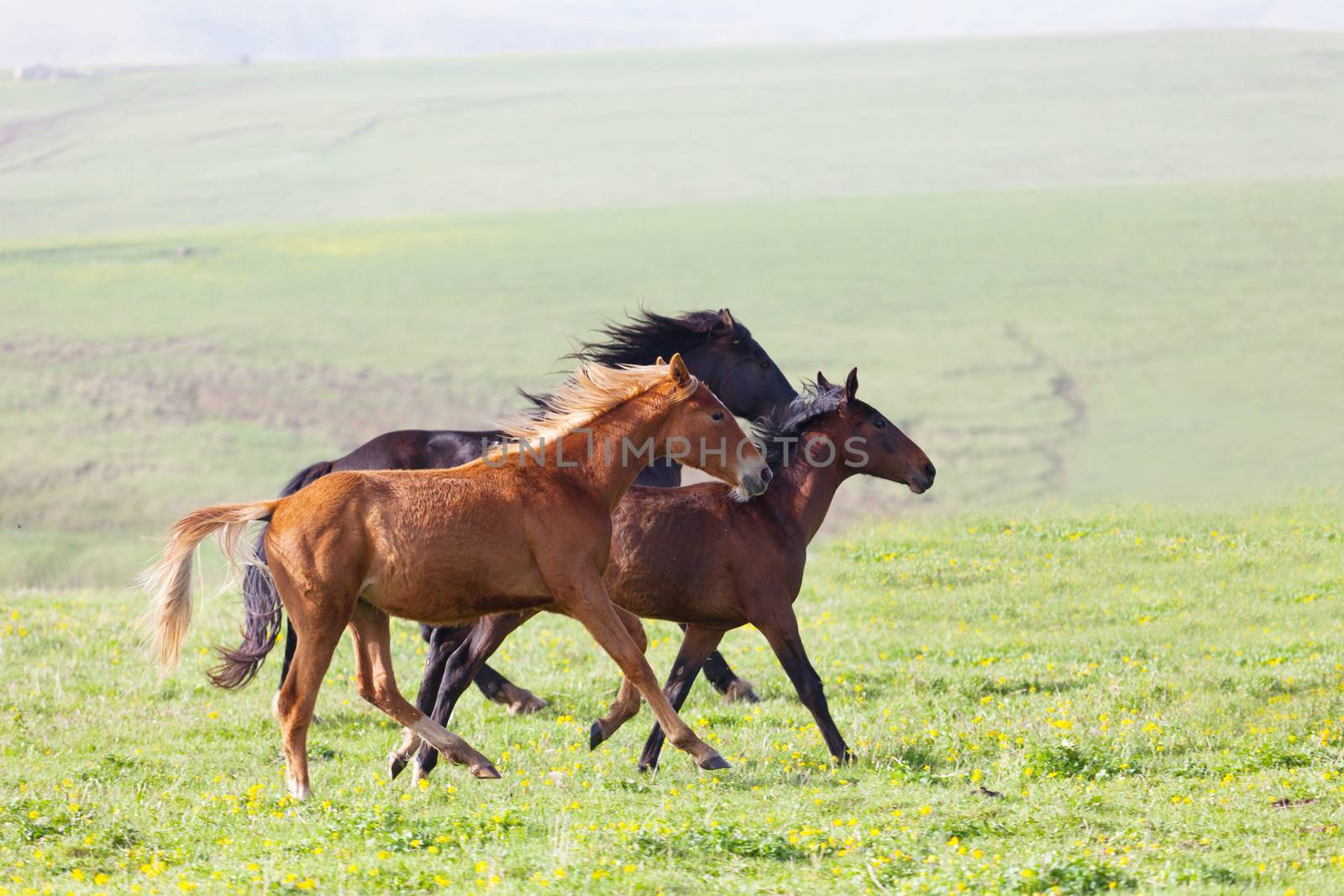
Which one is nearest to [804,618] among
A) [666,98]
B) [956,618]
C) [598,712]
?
[956,618]

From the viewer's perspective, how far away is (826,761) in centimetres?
816

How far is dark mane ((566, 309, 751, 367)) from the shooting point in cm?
1088

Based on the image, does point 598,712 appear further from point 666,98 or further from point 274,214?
point 666,98

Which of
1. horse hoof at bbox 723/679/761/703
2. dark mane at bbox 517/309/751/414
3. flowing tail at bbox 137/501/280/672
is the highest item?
dark mane at bbox 517/309/751/414

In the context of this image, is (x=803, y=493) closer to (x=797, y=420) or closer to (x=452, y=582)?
(x=797, y=420)

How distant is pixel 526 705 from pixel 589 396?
307cm

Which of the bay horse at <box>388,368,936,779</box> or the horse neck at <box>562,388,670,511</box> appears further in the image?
the bay horse at <box>388,368,936,779</box>

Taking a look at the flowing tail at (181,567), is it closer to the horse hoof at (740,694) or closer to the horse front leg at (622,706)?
the horse front leg at (622,706)

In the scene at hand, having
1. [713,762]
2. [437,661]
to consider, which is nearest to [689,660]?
[713,762]

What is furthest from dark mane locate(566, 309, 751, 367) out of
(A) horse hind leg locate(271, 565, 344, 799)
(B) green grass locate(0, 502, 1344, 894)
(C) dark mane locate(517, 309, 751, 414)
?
(A) horse hind leg locate(271, 565, 344, 799)

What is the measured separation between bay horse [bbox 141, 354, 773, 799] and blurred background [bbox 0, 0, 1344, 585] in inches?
470

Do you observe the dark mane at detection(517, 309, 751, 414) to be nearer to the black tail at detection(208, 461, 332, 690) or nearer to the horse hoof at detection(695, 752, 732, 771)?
the black tail at detection(208, 461, 332, 690)

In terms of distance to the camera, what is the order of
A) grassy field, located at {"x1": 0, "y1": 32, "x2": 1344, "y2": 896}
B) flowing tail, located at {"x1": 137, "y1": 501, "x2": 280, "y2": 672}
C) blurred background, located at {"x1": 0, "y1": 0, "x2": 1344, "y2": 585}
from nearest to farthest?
grassy field, located at {"x1": 0, "y1": 32, "x2": 1344, "y2": 896}
flowing tail, located at {"x1": 137, "y1": 501, "x2": 280, "y2": 672}
blurred background, located at {"x1": 0, "y1": 0, "x2": 1344, "y2": 585}

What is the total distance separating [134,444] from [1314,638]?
3176 cm
